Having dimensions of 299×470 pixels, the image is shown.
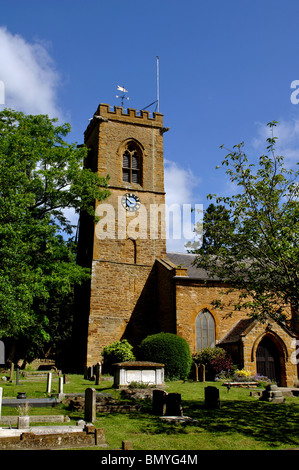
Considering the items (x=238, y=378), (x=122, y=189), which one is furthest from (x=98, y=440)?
(x=122, y=189)

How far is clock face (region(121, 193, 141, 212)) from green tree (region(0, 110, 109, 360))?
1.68 m

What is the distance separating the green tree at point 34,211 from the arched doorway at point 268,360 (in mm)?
11111

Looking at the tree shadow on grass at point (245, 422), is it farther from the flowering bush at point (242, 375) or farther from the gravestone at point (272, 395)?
the flowering bush at point (242, 375)

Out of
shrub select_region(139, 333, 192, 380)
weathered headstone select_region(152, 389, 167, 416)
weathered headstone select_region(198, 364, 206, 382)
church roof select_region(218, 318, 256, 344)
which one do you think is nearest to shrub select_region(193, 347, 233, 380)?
weathered headstone select_region(198, 364, 206, 382)

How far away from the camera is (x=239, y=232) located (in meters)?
13.8

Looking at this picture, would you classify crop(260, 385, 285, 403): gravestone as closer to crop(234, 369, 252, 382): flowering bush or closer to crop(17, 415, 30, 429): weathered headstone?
crop(234, 369, 252, 382): flowering bush

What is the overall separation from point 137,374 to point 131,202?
14071 millimetres

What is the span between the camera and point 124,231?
28266 millimetres

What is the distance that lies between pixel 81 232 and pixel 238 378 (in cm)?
1627

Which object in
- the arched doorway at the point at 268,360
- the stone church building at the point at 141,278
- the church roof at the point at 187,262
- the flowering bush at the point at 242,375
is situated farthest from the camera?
the church roof at the point at 187,262

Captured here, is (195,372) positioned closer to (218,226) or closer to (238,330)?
(238,330)

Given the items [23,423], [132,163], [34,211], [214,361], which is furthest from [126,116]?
[23,423]

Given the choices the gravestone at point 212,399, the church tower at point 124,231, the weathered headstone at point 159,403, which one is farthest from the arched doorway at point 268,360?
the weathered headstone at point 159,403

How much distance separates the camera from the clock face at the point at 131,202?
2880cm
